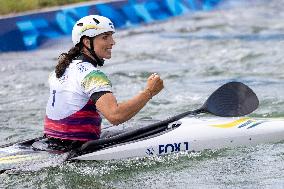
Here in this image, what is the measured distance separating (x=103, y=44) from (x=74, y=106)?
0.53 metres

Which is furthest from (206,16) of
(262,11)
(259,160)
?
(259,160)

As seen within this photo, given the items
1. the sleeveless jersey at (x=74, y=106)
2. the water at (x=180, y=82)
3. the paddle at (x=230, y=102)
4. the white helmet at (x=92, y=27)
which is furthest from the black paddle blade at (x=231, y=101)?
the white helmet at (x=92, y=27)

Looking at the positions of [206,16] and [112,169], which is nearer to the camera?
[112,169]

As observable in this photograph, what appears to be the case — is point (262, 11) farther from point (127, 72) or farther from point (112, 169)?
point (112, 169)

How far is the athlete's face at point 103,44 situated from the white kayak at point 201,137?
744 mm

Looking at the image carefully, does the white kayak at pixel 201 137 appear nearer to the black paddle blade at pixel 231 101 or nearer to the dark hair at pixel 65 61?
the black paddle blade at pixel 231 101

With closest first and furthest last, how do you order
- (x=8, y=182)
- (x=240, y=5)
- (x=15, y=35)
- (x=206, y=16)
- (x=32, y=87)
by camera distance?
(x=8, y=182) < (x=32, y=87) < (x=15, y=35) < (x=206, y=16) < (x=240, y=5)

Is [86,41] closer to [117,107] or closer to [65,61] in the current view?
[65,61]

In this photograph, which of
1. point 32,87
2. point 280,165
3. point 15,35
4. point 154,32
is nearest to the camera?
point 280,165

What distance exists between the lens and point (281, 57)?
12281 millimetres

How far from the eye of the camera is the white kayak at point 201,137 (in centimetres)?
607

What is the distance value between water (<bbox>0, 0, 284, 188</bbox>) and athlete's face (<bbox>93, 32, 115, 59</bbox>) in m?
0.86

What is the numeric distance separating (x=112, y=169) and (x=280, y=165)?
1.35 meters

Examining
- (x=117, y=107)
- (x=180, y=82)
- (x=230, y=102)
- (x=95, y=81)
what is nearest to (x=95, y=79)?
(x=95, y=81)
